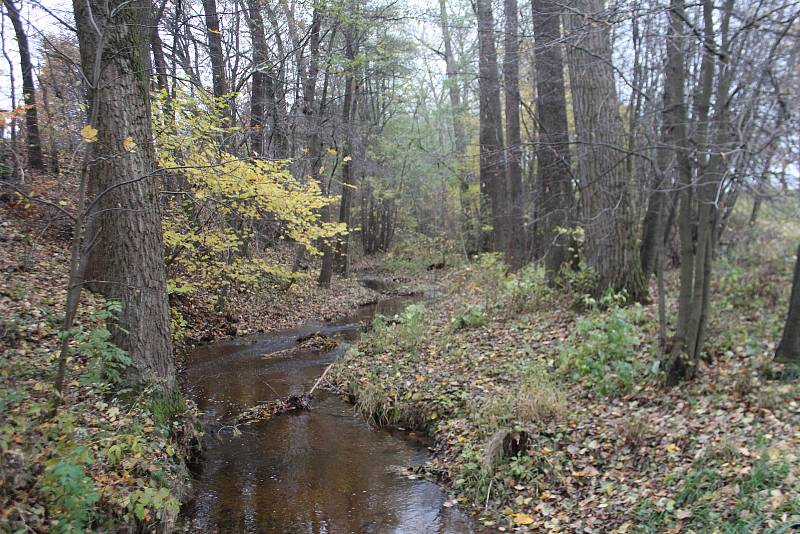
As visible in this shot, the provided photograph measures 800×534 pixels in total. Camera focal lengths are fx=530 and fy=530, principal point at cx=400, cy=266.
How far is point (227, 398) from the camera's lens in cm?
875

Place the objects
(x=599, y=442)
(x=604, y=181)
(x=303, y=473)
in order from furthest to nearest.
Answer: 1. (x=604, y=181)
2. (x=303, y=473)
3. (x=599, y=442)

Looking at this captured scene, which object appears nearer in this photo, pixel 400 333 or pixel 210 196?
pixel 210 196

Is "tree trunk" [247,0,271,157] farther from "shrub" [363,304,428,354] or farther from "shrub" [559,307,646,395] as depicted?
"shrub" [559,307,646,395]

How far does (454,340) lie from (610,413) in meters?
4.27

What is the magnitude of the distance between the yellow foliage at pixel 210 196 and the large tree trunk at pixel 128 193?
6.55 ft

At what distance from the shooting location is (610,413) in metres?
5.99

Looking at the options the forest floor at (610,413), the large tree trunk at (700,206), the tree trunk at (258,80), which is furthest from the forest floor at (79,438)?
the tree trunk at (258,80)

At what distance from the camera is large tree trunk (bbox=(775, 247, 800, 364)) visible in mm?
5648

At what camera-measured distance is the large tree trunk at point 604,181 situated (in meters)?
8.95

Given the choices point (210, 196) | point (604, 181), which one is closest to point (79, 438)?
point (210, 196)

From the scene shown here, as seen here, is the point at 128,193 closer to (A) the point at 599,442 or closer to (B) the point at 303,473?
(B) the point at 303,473

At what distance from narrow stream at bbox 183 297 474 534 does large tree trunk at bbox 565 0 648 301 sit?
458cm

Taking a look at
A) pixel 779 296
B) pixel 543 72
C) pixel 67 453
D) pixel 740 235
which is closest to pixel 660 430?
pixel 740 235

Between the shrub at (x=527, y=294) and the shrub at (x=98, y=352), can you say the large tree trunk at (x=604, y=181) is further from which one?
the shrub at (x=98, y=352)
